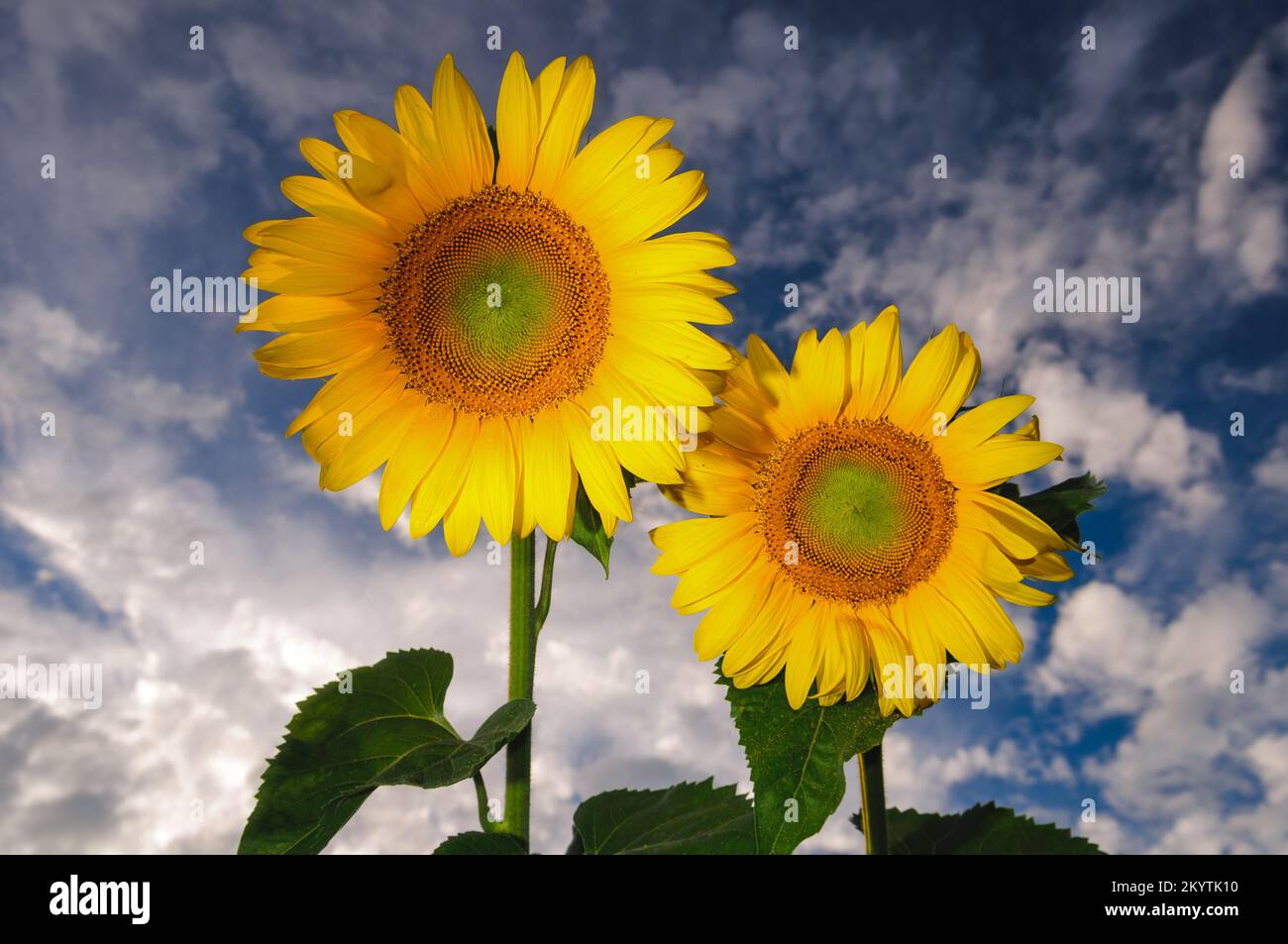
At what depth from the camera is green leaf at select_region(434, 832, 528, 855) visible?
2.69 metres

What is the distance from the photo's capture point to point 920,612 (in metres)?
3.02

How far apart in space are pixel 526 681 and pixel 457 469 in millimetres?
616

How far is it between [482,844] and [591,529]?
0.87 metres

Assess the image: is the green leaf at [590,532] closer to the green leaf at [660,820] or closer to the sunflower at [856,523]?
the sunflower at [856,523]

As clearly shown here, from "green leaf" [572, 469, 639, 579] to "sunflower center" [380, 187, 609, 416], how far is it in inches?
11.9

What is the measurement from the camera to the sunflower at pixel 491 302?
8.77ft

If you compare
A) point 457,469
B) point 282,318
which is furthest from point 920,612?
point 282,318

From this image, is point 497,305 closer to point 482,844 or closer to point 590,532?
point 590,532

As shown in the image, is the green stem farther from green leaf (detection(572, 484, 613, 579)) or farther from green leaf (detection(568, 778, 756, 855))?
green leaf (detection(572, 484, 613, 579))

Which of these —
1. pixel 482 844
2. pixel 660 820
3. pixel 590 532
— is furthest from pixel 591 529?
pixel 660 820

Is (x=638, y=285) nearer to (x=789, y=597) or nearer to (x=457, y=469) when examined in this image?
(x=457, y=469)

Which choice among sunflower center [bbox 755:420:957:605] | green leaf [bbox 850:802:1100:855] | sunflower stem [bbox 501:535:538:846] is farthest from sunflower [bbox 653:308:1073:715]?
green leaf [bbox 850:802:1100:855]
